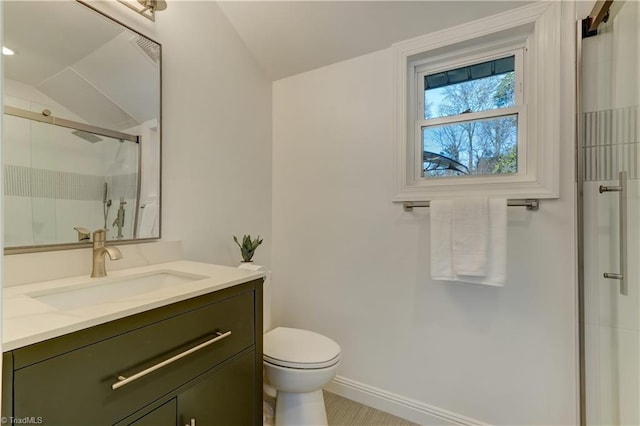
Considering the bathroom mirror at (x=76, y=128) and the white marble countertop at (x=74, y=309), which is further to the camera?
the bathroom mirror at (x=76, y=128)

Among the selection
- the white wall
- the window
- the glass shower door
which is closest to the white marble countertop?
the white wall

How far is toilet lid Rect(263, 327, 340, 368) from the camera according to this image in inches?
54.6

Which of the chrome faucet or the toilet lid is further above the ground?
the chrome faucet

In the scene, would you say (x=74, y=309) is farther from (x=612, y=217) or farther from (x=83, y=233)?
(x=612, y=217)

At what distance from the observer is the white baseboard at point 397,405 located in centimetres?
163

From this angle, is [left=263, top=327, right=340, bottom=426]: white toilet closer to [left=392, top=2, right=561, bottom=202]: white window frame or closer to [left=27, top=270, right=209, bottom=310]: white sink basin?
[left=27, top=270, right=209, bottom=310]: white sink basin

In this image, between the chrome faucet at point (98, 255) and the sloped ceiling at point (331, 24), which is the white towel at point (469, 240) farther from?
the chrome faucet at point (98, 255)

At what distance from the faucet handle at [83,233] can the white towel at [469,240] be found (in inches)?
59.4

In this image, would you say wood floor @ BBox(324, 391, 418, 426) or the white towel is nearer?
the white towel

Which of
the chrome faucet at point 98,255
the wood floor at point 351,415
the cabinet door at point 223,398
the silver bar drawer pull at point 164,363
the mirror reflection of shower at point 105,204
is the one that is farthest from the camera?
the wood floor at point 351,415

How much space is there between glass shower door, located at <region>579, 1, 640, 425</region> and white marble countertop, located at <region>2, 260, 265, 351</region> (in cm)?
135

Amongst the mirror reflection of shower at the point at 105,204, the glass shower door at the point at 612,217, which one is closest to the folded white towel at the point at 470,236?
the glass shower door at the point at 612,217

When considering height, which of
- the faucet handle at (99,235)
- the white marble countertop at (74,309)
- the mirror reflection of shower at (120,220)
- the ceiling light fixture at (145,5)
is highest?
the ceiling light fixture at (145,5)

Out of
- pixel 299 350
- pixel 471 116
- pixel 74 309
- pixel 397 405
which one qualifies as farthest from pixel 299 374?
pixel 471 116
